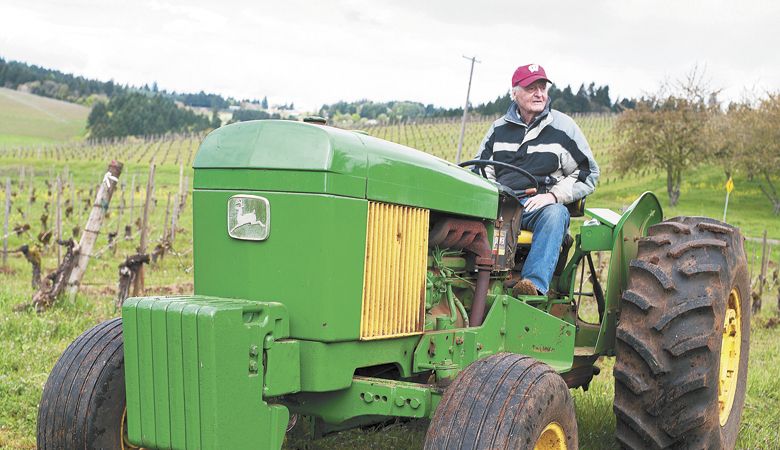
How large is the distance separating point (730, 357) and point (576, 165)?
165 cm

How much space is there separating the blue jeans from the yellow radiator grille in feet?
3.75

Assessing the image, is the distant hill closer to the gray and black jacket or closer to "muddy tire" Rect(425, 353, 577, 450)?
the gray and black jacket

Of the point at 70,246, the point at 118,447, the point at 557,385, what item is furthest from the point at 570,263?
the point at 70,246

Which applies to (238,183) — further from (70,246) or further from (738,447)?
(70,246)

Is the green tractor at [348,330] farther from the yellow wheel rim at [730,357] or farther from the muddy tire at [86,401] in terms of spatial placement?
the yellow wheel rim at [730,357]

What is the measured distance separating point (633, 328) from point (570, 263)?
1.00 meters

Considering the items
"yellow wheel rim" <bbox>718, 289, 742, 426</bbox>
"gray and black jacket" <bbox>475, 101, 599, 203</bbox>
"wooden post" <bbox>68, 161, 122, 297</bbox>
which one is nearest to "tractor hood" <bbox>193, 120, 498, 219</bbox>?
"gray and black jacket" <bbox>475, 101, 599, 203</bbox>

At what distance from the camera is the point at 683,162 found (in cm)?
4353

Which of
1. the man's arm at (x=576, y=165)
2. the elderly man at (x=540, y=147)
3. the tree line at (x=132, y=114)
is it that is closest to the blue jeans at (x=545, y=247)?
the elderly man at (x=540, y=147)

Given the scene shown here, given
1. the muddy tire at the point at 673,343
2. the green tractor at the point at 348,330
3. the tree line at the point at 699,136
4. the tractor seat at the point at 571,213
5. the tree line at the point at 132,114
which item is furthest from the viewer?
the tree line at the point at 132,114

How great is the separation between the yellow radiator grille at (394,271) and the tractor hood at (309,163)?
8 centimetres

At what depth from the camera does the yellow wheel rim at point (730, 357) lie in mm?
5177

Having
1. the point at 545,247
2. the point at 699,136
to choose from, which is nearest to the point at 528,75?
the point at 545,247

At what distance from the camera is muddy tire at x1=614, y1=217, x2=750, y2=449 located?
435cm
